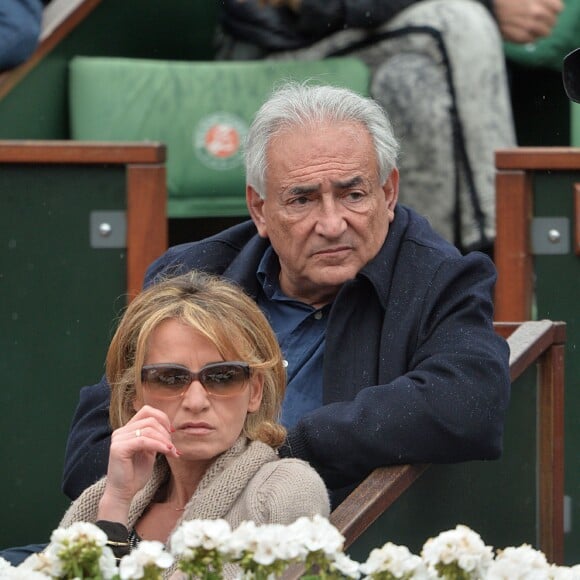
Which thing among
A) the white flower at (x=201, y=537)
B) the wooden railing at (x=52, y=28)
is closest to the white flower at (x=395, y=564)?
the white flower at (x=201, y=537)

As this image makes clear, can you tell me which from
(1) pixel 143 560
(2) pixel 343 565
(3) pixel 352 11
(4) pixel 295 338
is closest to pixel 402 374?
(4) pixel 295 338

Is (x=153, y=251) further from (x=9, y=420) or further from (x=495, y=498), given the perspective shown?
(x=495, y=498)

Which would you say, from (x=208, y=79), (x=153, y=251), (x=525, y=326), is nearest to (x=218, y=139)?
(x=208, y=79)

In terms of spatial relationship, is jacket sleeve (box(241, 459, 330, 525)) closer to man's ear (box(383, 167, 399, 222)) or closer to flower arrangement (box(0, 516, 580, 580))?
flower arrangement (box(0, 516, 580, 580))

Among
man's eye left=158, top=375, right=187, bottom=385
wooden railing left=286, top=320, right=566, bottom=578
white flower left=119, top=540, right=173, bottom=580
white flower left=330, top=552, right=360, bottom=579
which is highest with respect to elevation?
man's eye left=158, top=375, right=187, bottom=385

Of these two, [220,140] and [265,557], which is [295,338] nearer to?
[265,557]

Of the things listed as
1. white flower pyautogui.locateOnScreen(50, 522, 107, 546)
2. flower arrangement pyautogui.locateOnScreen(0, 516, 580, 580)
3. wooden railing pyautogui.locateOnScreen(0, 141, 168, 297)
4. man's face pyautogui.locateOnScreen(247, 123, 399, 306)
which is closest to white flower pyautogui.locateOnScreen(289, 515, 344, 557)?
flower arrangement pyautogui.locateOnScreen(0, 516, 580, 580)

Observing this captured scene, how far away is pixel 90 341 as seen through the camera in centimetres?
511

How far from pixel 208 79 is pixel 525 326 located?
2770 millimetres

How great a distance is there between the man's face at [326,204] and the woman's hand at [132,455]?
853mm

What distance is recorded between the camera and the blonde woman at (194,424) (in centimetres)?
308

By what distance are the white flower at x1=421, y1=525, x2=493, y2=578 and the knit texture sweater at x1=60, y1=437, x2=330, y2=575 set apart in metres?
0.70

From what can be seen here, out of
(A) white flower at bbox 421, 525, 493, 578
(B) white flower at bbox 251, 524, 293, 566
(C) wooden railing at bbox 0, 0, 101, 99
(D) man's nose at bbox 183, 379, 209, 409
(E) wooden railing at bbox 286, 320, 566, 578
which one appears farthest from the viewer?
(C) wooden railing at bbox 0, 0, 101, 99

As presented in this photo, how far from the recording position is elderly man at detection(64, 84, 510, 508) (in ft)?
11.4
